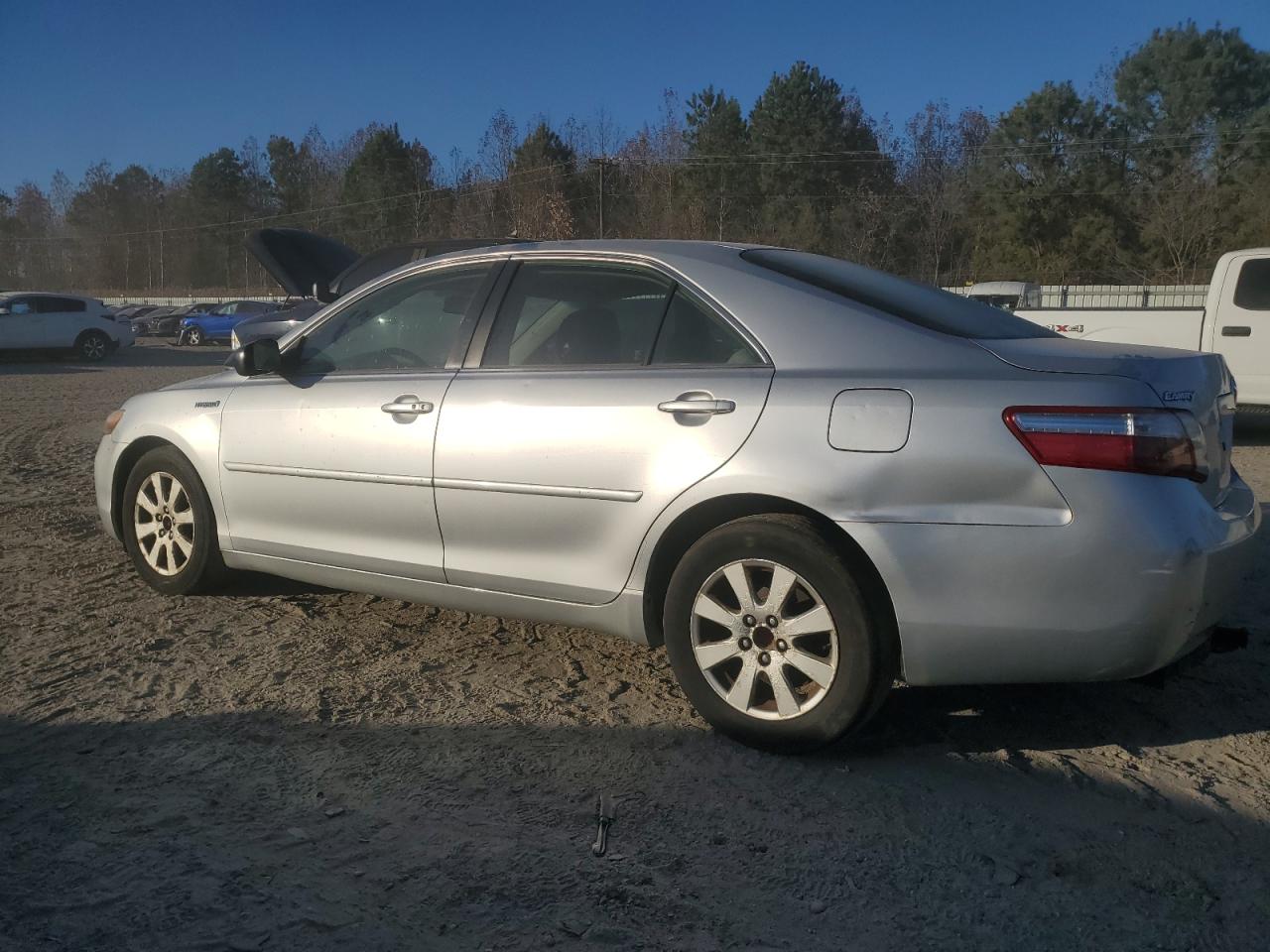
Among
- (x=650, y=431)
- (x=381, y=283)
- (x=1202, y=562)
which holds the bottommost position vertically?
(x=1202, y=562)

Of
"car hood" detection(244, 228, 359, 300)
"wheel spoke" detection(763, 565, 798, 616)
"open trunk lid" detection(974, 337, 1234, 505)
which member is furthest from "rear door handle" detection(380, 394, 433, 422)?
"car hood" detection(244, 228, 359, 300)

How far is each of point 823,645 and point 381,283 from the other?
2447 mm

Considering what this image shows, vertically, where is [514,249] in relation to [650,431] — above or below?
above

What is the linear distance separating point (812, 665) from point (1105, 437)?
40.8 inches

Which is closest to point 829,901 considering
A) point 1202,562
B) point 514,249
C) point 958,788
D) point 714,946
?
point 714,946

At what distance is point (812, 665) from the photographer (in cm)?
323

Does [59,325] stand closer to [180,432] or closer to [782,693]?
[180,432]

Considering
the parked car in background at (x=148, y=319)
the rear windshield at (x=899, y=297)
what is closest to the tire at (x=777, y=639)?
the rear windshield at (x=899, y=297)

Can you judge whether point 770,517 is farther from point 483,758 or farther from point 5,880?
point 5,880

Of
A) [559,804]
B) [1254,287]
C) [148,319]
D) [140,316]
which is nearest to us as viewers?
[559,804]

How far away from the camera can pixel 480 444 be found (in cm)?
387

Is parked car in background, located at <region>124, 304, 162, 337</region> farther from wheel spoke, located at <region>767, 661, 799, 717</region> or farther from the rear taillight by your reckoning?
the rear taillight

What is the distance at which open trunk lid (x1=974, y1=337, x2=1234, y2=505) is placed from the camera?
10.0ft

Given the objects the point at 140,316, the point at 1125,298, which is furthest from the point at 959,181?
the point at 140,316
